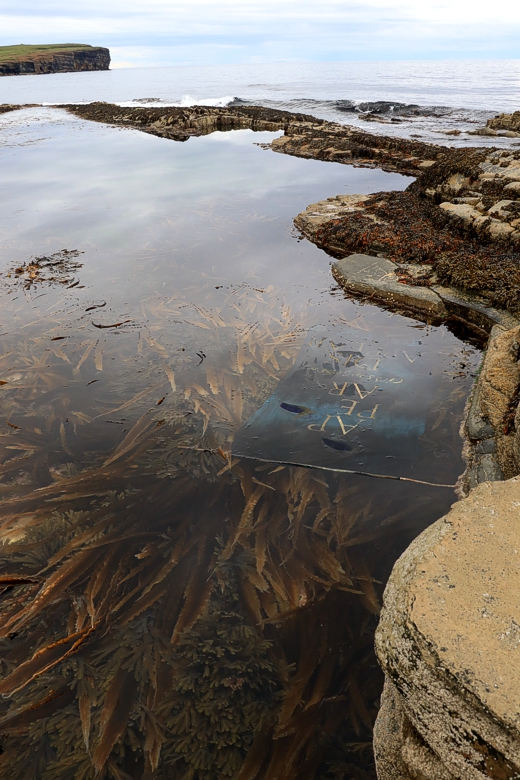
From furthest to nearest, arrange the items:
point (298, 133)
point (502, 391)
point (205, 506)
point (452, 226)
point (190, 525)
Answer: point (298, 133) < point (452, 226) < point (502, 391) < point (205, 506) < point (190, 525)

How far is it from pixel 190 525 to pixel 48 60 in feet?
449

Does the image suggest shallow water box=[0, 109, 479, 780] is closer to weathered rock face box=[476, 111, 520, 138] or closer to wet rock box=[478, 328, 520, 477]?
wet rock box=[478, 328, 520, 477]

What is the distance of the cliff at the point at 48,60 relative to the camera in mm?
93575

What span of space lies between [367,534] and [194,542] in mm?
1002

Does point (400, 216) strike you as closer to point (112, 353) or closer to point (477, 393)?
point (477, 393)

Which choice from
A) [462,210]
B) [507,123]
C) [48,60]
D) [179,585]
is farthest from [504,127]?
[48,60]

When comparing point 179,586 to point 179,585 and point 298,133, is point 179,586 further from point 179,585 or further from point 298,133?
point 298,133

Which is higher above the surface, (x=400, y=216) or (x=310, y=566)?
(x=400, y=216)

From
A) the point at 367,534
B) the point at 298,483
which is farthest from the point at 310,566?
the point at 298,483

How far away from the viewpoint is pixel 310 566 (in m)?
2.41

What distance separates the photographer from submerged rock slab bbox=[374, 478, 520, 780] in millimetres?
1098

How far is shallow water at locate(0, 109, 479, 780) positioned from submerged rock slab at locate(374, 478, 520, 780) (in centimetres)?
56

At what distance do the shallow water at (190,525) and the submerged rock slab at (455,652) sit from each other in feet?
1.82

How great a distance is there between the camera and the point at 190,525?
262 centimetres
